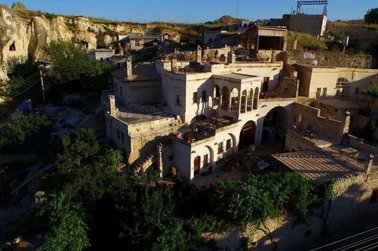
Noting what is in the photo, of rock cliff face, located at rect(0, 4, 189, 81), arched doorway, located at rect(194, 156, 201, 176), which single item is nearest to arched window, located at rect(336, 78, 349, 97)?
arched doorway, located at rect(194, 156, 201, 176)

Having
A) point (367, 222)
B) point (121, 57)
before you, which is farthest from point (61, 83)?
point (367, 222)

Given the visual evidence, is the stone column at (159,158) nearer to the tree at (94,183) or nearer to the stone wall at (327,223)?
the tree at (94,183)

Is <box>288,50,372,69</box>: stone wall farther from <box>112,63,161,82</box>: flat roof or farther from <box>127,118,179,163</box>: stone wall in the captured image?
<box>127,118,179,163</box>: stone wall

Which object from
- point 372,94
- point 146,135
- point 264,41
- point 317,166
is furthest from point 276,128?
point 264,41

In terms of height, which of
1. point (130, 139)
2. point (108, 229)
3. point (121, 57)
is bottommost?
point (108, 229)

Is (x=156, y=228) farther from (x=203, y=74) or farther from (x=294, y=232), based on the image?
(x=203, y=74)

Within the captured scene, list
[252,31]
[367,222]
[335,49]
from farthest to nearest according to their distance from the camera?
[335,49]
[252,31]
[367,222]

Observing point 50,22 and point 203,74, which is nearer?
point 203,74

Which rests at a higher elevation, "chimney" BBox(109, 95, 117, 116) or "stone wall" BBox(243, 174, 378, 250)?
"chimney" BBox(109, 95, 117, 116)
